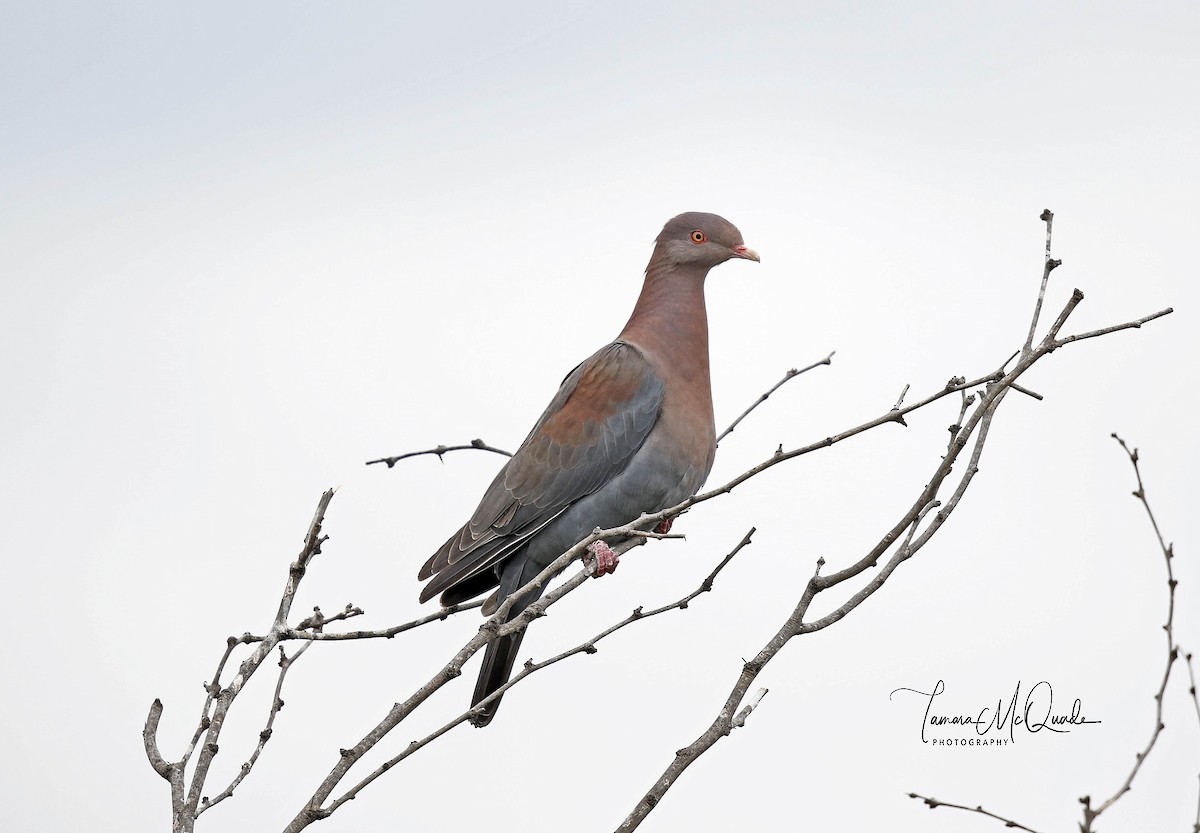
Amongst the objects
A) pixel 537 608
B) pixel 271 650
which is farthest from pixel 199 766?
pixel 537 608

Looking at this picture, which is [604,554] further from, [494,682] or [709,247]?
[709,247]

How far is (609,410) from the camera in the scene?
5680mm

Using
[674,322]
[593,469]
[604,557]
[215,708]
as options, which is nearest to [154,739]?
[215,708]

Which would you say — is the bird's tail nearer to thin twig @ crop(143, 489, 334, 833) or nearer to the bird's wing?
the bird's wing

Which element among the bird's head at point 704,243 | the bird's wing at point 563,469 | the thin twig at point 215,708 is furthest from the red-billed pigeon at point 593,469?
the thin twig at point 215,708

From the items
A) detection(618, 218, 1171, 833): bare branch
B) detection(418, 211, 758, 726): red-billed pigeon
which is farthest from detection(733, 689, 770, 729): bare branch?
detection(418, 211, 758, 726): red-billed pigeon

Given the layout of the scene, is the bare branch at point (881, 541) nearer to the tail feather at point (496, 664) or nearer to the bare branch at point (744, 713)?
the bare branch at point (744, 713)

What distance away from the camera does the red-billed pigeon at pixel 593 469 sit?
18.2 feet

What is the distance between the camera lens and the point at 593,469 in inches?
222

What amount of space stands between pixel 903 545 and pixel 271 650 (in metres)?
1.65

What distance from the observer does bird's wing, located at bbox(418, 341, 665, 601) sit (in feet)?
18.2

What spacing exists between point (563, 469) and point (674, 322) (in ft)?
2.86

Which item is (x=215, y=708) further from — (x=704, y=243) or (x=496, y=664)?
(x=704, y=243)

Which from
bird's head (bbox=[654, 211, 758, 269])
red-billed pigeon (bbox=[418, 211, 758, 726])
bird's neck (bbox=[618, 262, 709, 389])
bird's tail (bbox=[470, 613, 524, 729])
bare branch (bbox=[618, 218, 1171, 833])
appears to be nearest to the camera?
bare branch (bbox=[618, 218, 1171, 833])
